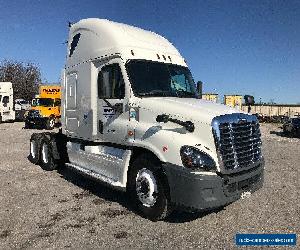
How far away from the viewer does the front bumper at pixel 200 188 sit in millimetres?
5457

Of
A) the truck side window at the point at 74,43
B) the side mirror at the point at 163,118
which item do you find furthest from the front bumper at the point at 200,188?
the truck side window at the point at 74,43

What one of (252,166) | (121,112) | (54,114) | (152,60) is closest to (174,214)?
(252,166)

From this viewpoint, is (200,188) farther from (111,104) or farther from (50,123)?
(50,123)

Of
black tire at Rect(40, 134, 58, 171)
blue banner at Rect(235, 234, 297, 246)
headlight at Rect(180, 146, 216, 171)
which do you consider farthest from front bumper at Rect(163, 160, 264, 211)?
black tire at Rect(40, 134, 58, 171)

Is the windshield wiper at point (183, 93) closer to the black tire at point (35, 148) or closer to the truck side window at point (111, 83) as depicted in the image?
the truck side window at point (111, 83)

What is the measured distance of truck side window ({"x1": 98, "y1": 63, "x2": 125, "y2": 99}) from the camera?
7016 millimetres

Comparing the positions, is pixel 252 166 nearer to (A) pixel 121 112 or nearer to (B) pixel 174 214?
(B) pixel 174 214

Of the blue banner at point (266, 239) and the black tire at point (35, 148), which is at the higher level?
the black tire at point (35, 148)

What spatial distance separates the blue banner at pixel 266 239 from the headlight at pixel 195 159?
122cm

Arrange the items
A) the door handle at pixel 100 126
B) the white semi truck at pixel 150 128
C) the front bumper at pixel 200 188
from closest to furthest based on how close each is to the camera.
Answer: the front bumper at pixel 200 188 → the white semi truck at pixel 150 128 → the door handle at pixel 100 126

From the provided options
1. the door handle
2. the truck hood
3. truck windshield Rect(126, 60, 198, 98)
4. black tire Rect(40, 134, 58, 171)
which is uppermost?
truck windshield Rect(126, 60, 198, 98)

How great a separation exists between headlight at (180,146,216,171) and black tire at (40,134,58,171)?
5904mm

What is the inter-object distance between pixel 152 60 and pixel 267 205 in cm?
400

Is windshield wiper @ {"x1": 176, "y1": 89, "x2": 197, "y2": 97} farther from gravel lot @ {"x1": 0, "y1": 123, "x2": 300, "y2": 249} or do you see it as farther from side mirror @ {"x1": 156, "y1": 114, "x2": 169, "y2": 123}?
gravel lot @ {"x1": 0, "y1": 123, "x2": 300, "y2": 249}
